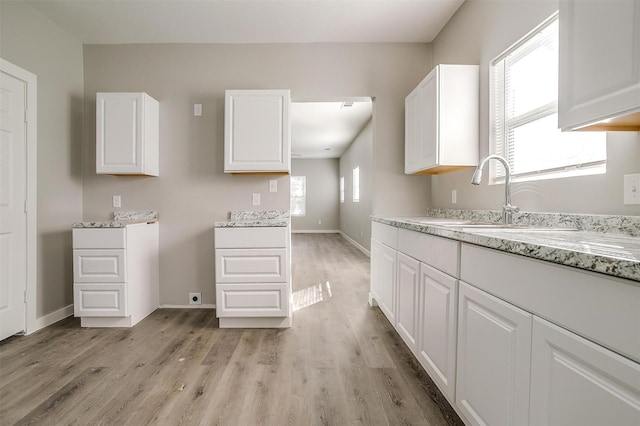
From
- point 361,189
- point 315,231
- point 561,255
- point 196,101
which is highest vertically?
point 196,101

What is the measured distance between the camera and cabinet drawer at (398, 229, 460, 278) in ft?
4.79

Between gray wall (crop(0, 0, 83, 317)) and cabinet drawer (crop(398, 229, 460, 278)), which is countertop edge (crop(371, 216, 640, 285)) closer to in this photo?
cabinet drawer (crop(398, 229, 460, 278))

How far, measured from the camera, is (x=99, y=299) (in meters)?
2.71

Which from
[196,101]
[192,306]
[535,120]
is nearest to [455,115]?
[535,120]

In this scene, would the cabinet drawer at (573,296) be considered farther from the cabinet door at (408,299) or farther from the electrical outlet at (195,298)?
the electrical outlet at (195,298)

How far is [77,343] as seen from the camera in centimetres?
245

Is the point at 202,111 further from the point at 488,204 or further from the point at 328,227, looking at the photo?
the point at 328,227

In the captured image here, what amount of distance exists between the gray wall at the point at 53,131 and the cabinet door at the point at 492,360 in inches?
127

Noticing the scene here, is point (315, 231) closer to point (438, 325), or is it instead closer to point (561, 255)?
point (438, 325)

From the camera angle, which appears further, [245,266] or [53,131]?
[53,131]

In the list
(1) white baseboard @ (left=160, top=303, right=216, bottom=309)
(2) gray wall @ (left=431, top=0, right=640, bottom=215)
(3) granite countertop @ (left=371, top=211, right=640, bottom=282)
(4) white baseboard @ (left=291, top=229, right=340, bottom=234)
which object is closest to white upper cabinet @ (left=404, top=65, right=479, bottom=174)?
(2) gray wall @ (left=431, top=0, right=640, bottom=215)

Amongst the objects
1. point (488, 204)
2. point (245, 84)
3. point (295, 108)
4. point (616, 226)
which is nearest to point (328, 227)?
point (295, 108)

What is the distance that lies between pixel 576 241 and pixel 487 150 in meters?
1.45

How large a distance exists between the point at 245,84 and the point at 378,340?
8.56 feet
